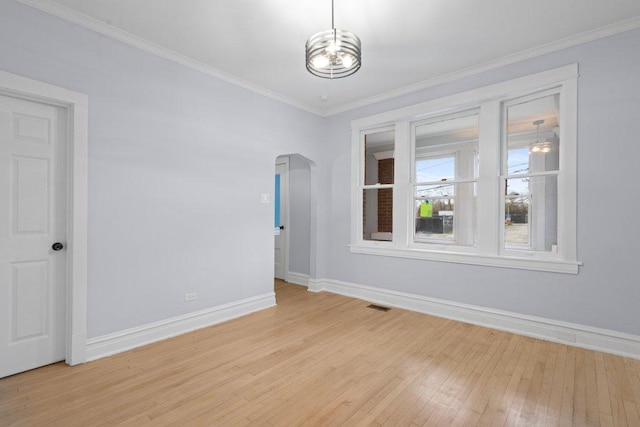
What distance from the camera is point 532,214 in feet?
11.8

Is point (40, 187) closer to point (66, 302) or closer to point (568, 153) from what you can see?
point (66, 302)

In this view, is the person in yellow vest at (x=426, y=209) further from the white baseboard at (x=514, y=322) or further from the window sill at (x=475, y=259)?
the white baseboard at (x=514, y=322)

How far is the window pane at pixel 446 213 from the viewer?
13.5 feet

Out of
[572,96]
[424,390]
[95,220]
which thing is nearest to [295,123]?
[95,220]

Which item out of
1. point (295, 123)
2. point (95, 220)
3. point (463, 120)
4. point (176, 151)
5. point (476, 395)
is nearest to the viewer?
point (476, 395)

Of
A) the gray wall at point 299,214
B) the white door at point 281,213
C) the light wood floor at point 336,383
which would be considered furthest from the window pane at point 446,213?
Answer: the white door at point 281,213

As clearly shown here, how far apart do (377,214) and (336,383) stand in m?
3.00

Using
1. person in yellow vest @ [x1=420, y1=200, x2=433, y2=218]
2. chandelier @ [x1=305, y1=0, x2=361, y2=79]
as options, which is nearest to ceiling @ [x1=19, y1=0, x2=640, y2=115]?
chandelier @ [x1=305, y1=0, x2=361, y2=79]

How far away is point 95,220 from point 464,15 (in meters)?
3.84

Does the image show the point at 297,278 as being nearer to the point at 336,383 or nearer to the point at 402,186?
the point at 402,186

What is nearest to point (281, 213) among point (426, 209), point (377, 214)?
point (377, 214)

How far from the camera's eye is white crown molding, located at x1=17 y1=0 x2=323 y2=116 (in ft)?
8.66

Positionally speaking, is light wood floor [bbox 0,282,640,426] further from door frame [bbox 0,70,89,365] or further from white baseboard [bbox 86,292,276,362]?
door frame [bbox 0,70,89,365]

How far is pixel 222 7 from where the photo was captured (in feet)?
8.84
